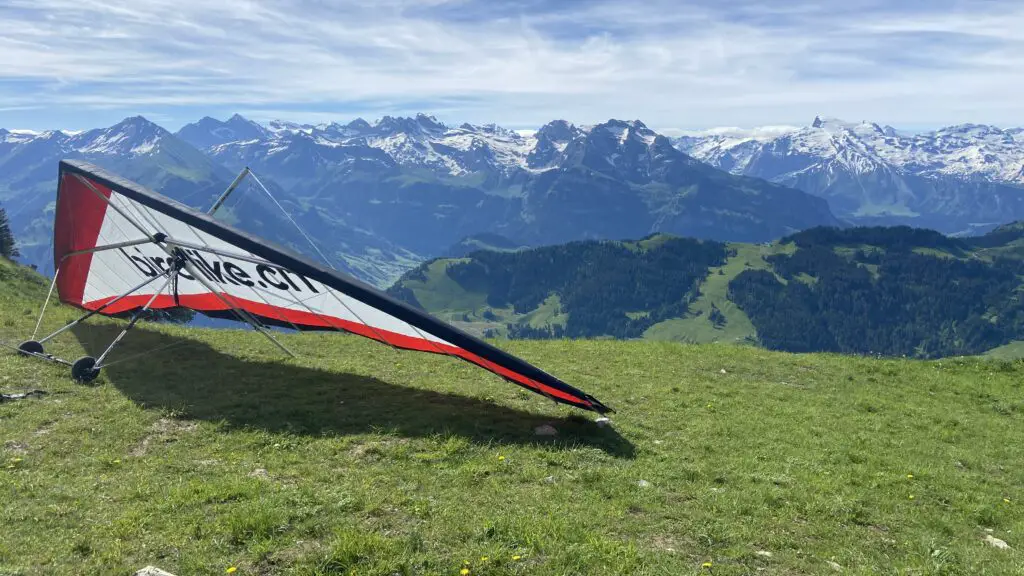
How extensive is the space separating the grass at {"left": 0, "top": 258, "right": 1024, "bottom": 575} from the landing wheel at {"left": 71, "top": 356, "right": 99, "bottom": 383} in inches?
23.7

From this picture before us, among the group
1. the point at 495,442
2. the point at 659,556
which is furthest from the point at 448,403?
the point at 659,556

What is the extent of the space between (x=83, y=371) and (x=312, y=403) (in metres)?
7.13

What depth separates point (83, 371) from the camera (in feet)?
58.2

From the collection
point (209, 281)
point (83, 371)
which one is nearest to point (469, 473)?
point (209, 281)

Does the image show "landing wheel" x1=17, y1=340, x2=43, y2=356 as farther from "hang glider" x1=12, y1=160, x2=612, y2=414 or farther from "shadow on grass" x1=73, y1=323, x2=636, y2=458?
"shadow on grass" x1=73, y1=323, x2=636, y2=458

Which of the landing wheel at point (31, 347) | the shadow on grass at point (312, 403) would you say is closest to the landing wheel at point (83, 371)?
the shadow on grass at point (312, 403)

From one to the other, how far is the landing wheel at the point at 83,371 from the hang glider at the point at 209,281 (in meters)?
0.03

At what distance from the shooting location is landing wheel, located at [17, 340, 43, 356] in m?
19.3

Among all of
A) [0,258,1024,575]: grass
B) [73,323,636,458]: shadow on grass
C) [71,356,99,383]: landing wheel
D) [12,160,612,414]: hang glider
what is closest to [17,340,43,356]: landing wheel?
[12,160,612,414]: hang glider

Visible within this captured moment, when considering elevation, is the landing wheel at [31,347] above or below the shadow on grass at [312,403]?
above

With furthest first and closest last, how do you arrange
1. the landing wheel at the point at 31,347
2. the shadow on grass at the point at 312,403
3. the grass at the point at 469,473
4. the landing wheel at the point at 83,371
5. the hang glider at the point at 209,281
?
the landing wheel at the point at 31,347 < the landing wheel at the point at 83,371 < the shadow on grass at the point at 312,403 < the hang glider at the point at 209,281 < the grass at the point at 469,473

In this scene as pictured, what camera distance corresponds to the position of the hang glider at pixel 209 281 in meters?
14.7

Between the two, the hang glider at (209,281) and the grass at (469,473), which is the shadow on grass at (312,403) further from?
the hang glider at (209,281)

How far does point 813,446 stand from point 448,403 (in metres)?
10.3
